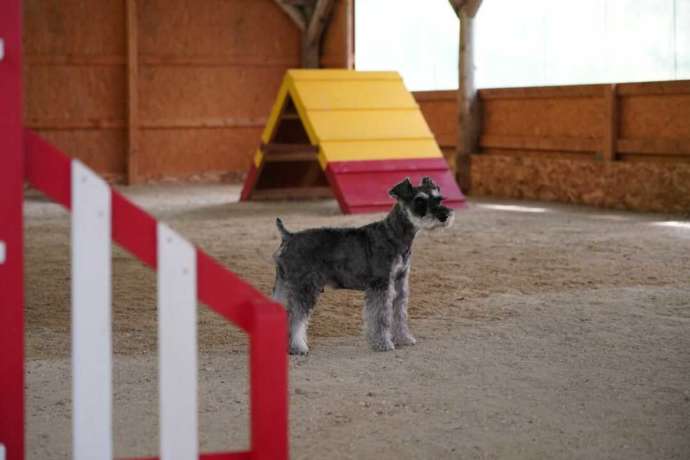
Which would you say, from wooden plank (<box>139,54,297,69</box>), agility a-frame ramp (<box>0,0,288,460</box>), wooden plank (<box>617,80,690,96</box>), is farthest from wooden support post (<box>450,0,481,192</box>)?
agility a-frame ramp (<box>0,0,288,460</box>)

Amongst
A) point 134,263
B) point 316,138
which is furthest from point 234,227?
point 134,263

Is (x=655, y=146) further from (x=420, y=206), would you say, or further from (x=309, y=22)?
(x=420, y=206)

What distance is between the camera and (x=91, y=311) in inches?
87.6

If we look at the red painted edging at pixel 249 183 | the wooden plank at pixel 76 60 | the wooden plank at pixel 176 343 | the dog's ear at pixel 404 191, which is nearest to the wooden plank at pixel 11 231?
the wooden plank at pixel 176 343

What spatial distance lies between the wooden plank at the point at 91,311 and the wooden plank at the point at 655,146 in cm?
975

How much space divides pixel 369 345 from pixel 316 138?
642 centimetres

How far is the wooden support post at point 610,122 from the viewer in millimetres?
11875

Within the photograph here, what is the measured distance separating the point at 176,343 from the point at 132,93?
14029 mm

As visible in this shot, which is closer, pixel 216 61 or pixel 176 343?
pixel 176 343

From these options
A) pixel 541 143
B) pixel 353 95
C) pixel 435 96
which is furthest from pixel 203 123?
pixel 541 143

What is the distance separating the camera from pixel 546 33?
1271 cm

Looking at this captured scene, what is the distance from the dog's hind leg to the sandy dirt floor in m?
0.08

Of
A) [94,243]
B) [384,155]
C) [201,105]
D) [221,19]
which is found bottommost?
[94,243]

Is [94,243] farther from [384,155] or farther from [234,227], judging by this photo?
[384,155]
